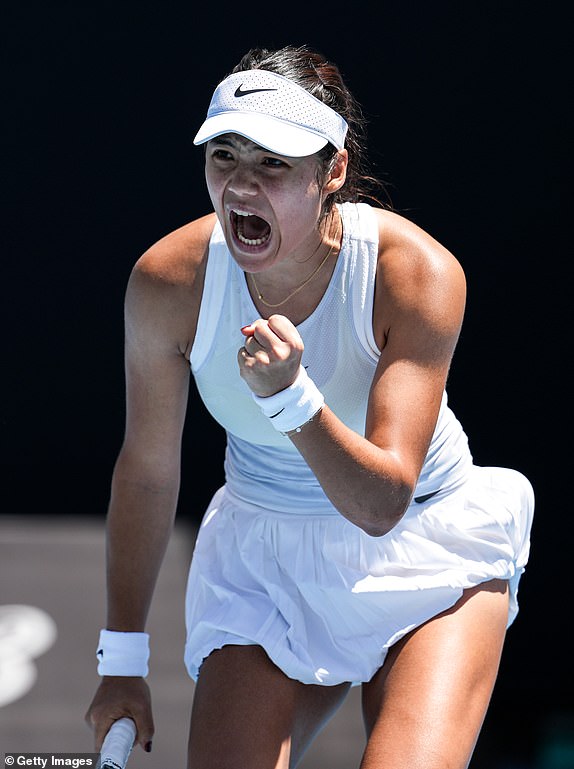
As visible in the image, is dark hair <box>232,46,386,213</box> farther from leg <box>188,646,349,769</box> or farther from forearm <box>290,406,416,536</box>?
leg <box>188,646,349,769</box>

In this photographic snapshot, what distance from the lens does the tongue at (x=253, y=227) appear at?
190cm

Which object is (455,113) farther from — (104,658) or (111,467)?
(104,658)

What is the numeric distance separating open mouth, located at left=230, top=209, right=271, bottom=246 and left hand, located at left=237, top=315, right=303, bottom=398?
24 cm

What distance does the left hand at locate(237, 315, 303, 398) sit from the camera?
5.39 feet

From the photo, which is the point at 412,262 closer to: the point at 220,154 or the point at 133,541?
the point at 220,154

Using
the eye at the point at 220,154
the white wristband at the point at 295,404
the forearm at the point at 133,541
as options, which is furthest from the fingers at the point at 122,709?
the eye at the point at 220,154

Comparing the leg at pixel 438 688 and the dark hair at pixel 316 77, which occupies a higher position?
the dark hair at pixel 316 77

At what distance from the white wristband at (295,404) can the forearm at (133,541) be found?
51cm

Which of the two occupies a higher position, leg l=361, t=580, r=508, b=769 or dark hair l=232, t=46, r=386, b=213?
dark hair l=232, t=46, r=386, b=213

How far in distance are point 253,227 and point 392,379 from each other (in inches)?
12.4

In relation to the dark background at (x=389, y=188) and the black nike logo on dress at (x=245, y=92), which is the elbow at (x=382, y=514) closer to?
the black nike logo on dress at (x=245, y=92)

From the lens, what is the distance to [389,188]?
3600mm

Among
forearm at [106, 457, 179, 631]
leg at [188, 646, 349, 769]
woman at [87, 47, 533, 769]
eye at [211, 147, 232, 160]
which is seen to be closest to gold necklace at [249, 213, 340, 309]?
woman at [87, 47, 533, 769]

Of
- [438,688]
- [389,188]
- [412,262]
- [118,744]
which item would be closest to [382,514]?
[438,688]
